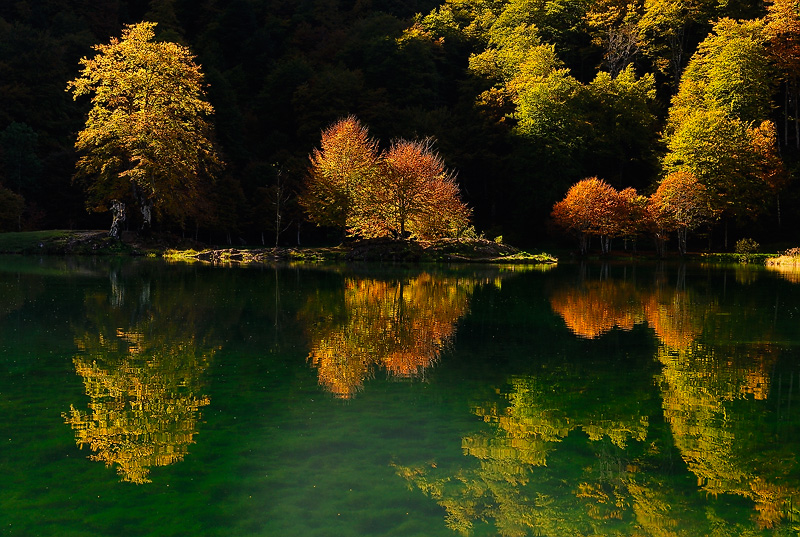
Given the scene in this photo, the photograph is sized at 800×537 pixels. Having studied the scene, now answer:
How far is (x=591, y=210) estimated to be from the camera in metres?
53.2

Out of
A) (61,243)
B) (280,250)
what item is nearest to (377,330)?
(280,250)

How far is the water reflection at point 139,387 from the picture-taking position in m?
6.68

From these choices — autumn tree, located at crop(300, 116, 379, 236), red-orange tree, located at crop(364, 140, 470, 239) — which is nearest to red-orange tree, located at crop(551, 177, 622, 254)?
red-orange tree, located at crop(364, 140, 470, 239)

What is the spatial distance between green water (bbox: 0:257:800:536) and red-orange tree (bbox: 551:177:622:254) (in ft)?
124

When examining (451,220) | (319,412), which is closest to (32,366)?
(319,412)

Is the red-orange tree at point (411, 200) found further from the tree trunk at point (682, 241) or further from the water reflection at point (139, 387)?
the water reflection at point (139, 387)

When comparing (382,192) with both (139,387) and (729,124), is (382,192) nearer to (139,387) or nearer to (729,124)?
(729,124)

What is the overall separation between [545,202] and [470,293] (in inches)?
1647

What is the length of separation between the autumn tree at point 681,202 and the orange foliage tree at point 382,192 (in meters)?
16.4

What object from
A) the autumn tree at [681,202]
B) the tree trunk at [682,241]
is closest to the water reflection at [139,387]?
the autumn tree at [681,202]

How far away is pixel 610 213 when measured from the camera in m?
53.2

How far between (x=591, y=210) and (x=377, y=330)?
42.3 meters

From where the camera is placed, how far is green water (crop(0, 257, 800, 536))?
17.5 ft

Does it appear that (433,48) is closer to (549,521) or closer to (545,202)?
(545,202)
